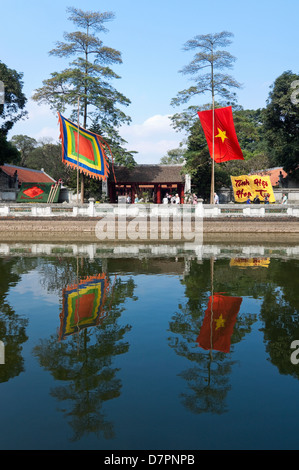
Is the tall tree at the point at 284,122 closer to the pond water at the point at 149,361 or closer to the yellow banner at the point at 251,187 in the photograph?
the yellow banner at the point at 251,187

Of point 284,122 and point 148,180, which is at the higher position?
point 284,122

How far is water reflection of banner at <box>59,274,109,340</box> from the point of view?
623 centimetres

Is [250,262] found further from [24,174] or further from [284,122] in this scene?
[24,174]

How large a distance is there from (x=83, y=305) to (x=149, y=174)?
27.0 m

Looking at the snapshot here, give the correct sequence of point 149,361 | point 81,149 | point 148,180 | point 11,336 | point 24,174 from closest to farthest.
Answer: point 149,361 → point 11,336 → point 81,149 → point 148,180 → point 24,174

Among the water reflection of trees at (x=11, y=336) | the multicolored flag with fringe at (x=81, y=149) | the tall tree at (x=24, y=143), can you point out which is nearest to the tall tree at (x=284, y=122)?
the multicolored flag with fringe at (x=81, y=149)

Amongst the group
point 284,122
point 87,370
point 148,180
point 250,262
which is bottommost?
point 87,370

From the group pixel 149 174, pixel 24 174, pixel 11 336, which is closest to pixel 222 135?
pixel 149 174

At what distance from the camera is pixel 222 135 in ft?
65.9

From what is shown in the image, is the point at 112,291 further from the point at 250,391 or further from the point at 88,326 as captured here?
the point at 250,391

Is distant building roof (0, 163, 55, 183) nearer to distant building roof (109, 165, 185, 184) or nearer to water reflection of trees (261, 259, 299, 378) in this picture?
distant building roof (109, 165, 185, 184)

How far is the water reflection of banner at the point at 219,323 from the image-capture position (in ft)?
18.0

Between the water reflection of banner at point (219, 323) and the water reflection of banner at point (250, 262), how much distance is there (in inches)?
148
